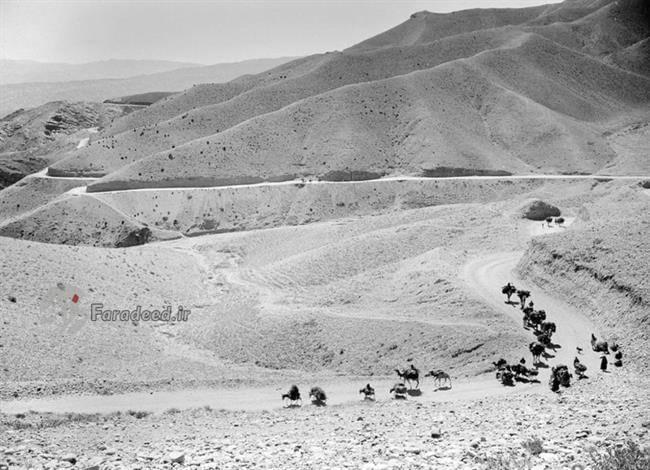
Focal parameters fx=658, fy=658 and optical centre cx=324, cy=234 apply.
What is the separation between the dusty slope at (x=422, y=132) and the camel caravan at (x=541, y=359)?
48262 millimetres

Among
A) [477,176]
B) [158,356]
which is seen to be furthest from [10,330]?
[477,176]

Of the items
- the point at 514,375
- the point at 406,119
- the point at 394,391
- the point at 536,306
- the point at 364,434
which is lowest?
the point at 394,391

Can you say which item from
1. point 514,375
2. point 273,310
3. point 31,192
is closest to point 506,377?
point 514,375

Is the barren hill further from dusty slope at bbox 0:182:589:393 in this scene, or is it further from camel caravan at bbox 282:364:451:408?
camel caravan at bbox 282:364:451:408

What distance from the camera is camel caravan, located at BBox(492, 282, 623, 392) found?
20641mm

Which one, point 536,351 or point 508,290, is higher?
point 508,290

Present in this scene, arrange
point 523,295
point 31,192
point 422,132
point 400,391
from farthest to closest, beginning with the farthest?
point 422,132 → point 31,192 → point 523,295 → point 400,391

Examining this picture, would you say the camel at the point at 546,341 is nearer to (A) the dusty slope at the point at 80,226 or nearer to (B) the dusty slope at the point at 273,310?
(B) the dusty slope at the point at 273,310

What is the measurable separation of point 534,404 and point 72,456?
Answer: 11.6 m

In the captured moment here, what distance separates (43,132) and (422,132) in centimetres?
8306

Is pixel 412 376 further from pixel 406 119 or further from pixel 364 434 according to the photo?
pixel 406 119

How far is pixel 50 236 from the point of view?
211ft

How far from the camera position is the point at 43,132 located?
422ft

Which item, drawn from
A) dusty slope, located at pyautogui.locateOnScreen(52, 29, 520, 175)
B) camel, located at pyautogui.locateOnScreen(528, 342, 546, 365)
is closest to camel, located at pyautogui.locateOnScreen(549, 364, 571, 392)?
camel, located at pyautogui.locateOnScreen(528, 342, 546, 365)
